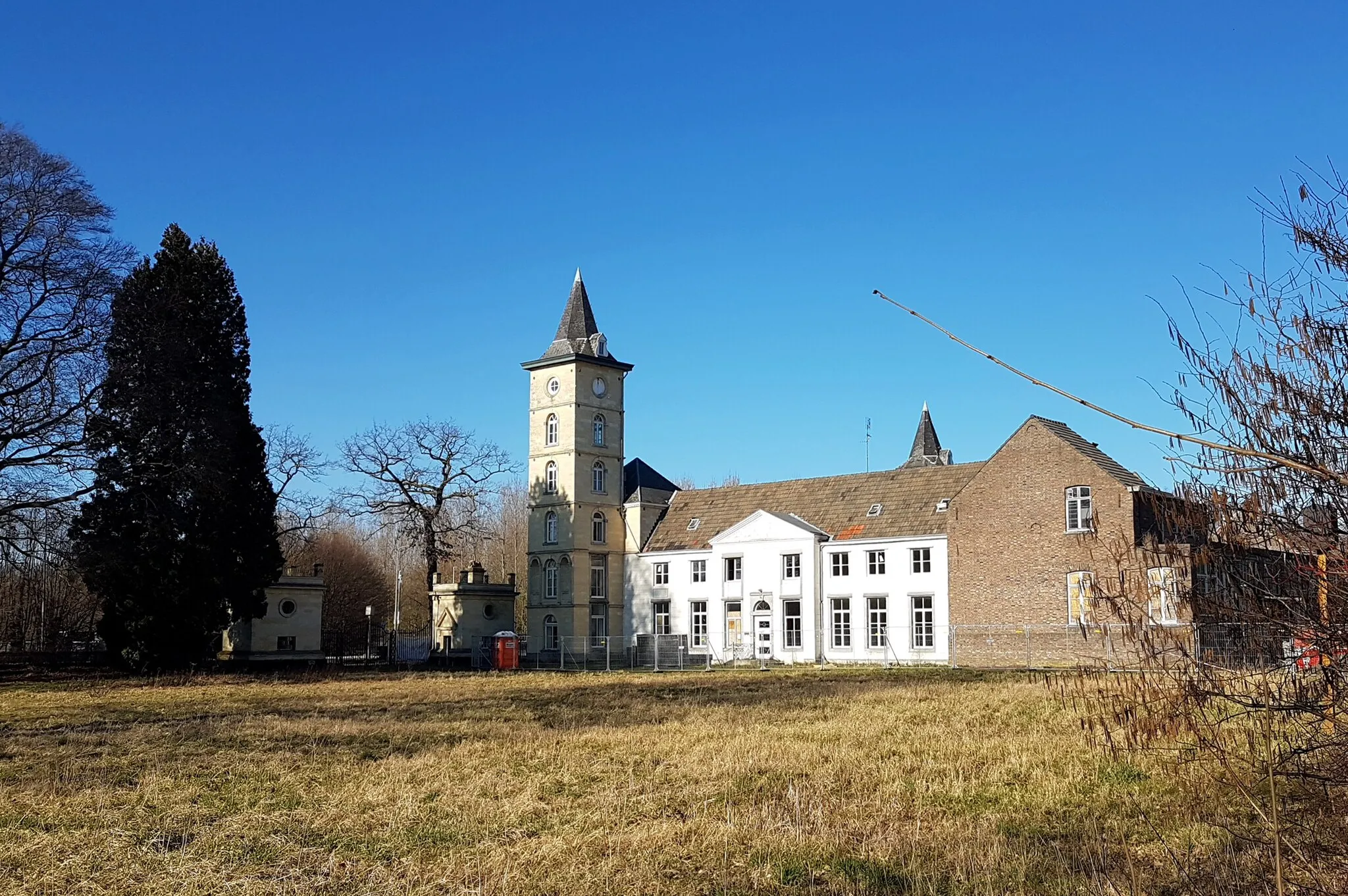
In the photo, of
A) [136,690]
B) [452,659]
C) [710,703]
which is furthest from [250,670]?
[710,703]

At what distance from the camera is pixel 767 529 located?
168 feet

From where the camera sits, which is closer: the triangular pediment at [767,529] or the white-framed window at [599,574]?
the triangular pediment at [767,529]

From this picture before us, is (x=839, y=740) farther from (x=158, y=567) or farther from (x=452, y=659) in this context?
(x=452, y=659)

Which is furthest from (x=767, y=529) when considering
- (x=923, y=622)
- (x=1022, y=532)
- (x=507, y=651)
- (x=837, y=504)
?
(x=507, y=651)

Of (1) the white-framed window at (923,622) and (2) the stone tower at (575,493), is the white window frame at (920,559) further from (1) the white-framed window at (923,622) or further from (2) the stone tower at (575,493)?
(2) the stone tower at (575,493)

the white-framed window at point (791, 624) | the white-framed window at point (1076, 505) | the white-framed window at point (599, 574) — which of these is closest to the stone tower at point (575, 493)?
the white-framed window at point (599, 574)

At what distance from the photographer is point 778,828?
935cm

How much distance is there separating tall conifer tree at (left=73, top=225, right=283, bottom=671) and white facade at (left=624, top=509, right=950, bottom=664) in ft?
62.1

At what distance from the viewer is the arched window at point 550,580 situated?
5628cm

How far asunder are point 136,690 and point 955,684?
19.6m

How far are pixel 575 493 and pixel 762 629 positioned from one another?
11.2m

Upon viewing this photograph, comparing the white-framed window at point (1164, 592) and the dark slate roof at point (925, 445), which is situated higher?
the dark slate roof at point (925, 445)

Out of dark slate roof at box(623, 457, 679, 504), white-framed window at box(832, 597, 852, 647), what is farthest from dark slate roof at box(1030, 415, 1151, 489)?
dark slate roof at box(623, 457, 679, 504)

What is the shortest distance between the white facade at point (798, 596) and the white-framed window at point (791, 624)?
0.12ft
